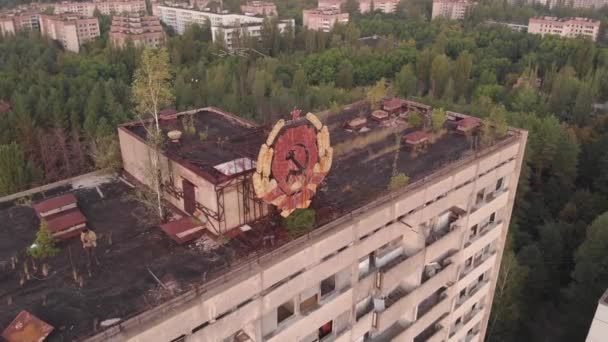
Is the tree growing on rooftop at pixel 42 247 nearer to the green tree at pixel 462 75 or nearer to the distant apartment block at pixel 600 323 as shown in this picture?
the distant apartment block at pixel 600 323

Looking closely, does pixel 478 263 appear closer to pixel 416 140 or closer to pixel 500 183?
pixel 500 183

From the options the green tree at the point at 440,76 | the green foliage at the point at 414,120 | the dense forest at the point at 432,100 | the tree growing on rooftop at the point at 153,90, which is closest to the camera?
the tree growing on rooftop at the point at 153,90

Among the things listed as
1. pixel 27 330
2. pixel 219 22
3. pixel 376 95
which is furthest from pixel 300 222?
pixel 219 22

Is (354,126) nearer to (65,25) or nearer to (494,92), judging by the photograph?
(494,92)

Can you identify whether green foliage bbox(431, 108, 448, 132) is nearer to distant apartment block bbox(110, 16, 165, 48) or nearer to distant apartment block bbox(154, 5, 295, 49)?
distant apartment block bbox(154, 5, 295, 49)

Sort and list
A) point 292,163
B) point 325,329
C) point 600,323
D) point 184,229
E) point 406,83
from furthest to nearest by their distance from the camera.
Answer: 1. point 406,83
2. point 600,323
3. point 325,329
4. point 184,229
5. point 292,163

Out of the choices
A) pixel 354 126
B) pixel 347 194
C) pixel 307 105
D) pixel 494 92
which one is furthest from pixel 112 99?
pixel 494 92

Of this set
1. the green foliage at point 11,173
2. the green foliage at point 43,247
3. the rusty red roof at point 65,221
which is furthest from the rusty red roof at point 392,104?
the green foliage at point 11,173
